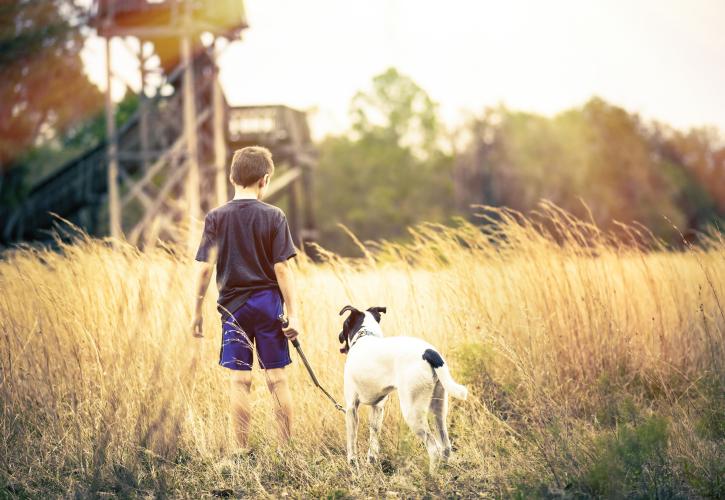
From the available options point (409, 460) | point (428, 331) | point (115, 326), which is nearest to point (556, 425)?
point (409, 460)

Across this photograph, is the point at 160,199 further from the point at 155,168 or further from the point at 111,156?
the point at 111,156

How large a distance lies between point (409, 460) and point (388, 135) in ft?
137

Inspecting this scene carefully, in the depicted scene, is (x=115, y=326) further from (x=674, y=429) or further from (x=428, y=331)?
(x=674, y=429)

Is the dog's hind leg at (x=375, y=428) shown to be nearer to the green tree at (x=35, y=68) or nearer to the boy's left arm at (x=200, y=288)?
the boy's left arm at (x=200, y=288)

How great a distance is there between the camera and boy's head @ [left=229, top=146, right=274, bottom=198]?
4180mm

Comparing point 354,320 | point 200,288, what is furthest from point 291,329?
point 200,288

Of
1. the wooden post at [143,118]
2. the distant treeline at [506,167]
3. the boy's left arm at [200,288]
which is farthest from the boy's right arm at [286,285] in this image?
the distant treeline at [506,167]

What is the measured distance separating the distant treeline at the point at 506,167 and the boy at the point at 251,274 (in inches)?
1313

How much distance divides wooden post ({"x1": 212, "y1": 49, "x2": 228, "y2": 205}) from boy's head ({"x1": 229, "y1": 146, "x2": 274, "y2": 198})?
36.6 ft

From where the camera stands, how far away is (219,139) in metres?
16.0

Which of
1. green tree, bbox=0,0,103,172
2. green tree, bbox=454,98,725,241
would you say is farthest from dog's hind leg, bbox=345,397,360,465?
green tree, bbox=454,98,725,241

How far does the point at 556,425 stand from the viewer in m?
3.73

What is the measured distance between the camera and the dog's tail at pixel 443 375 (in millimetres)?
3348

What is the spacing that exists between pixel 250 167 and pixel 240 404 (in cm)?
138
